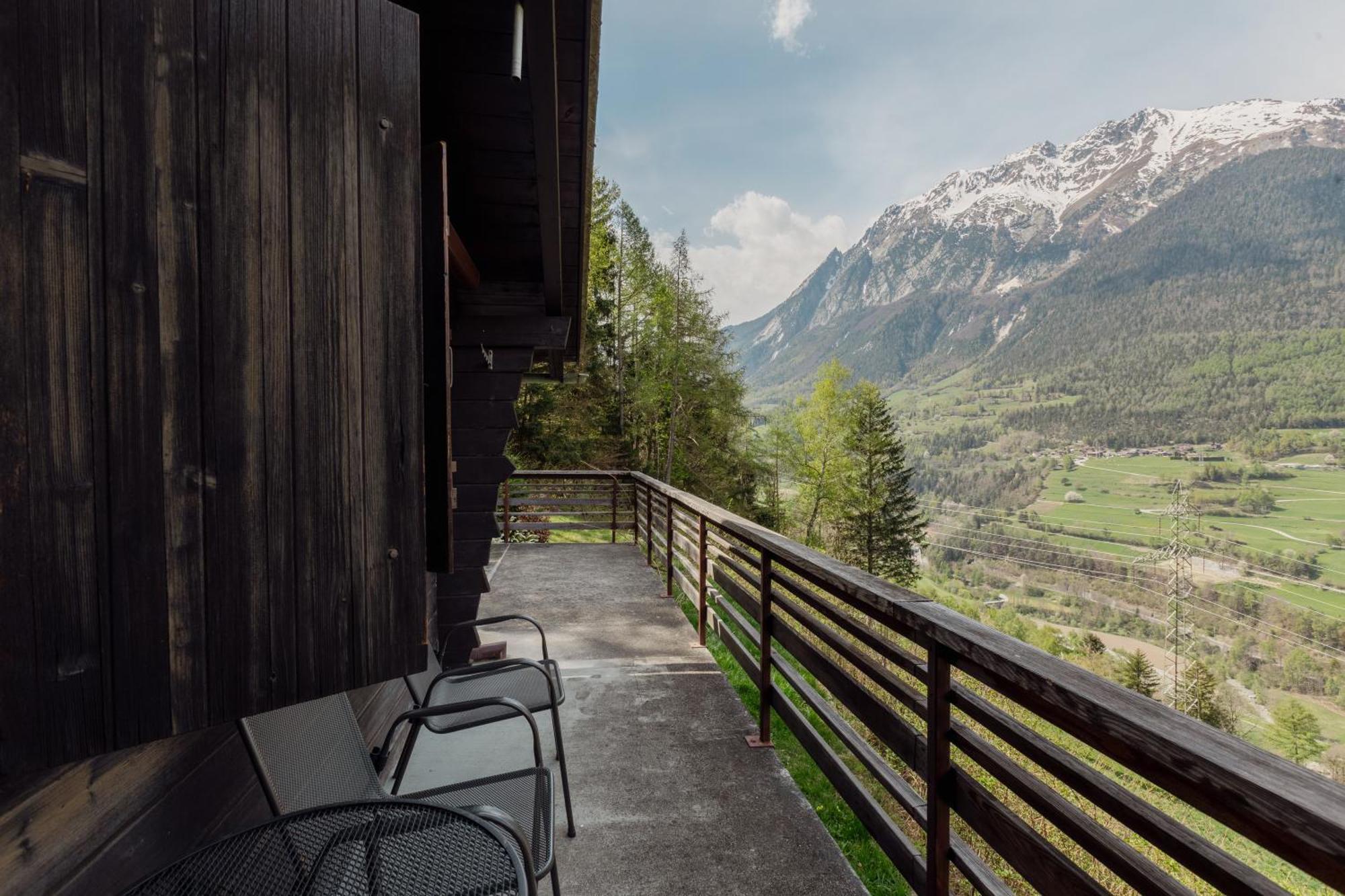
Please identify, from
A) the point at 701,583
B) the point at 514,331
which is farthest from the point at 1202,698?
the point at 514,331

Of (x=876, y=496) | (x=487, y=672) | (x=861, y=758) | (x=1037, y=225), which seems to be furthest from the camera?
(x=1037, y=225)

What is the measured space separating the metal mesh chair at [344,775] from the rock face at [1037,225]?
139827 mm

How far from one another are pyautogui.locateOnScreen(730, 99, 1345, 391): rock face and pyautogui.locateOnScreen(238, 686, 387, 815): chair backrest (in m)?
140

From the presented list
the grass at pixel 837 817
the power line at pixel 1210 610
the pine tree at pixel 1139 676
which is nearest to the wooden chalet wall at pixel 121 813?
the grass at pixel 837 817

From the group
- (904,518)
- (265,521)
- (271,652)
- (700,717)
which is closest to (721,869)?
(700,717)

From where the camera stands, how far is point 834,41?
10450 cm

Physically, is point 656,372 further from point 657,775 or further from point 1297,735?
point 1297,735

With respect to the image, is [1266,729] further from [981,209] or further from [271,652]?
[981,209]

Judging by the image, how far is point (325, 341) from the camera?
2.96ft

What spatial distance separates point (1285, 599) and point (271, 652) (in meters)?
78.3

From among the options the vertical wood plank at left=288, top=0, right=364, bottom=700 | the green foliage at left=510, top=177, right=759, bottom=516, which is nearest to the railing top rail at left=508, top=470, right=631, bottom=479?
the vertical wood plank at left=288, top=0, right=364, bottom=700

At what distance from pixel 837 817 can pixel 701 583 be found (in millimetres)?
A: 1602

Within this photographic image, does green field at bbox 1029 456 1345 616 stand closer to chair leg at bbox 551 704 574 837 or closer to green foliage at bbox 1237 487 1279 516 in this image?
green foliage at bbox 1237 487 1279 516

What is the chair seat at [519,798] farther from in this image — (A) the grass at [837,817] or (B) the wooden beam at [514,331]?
(B) the wooden beam at [514,331]
